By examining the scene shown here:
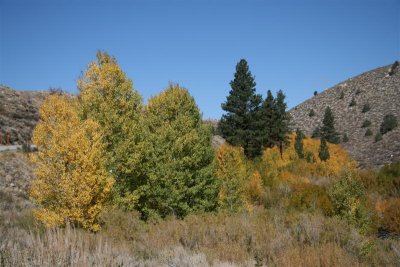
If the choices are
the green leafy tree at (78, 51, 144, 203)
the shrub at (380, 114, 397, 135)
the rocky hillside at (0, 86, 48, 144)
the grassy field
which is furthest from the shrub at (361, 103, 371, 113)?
the green leafy tree at (78, 51, 144, 203)

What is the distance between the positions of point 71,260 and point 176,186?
1357 centimetres

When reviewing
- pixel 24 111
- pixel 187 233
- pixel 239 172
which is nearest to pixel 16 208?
pixel 187 233

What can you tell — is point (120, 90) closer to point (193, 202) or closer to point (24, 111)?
point (193, 202)

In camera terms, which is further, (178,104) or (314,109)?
(314,109)

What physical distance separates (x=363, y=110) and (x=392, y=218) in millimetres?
52469

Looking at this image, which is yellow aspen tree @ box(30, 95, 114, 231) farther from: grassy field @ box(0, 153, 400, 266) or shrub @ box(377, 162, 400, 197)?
shrub @ box(377, 162, 400, 197)

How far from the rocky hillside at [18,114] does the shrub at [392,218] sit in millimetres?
30466

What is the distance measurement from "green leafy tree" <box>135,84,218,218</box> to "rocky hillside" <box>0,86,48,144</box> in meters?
18.7

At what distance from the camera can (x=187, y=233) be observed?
1220cm

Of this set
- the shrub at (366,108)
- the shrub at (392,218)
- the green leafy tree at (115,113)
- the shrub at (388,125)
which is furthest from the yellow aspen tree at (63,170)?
the shrub at (366,108)

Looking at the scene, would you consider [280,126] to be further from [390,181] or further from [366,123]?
[366,123]

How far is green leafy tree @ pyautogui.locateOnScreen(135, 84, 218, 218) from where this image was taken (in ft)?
60.8

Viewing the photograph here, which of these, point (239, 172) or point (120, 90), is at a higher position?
point (120, 90)

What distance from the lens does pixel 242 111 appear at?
38.9 metres
